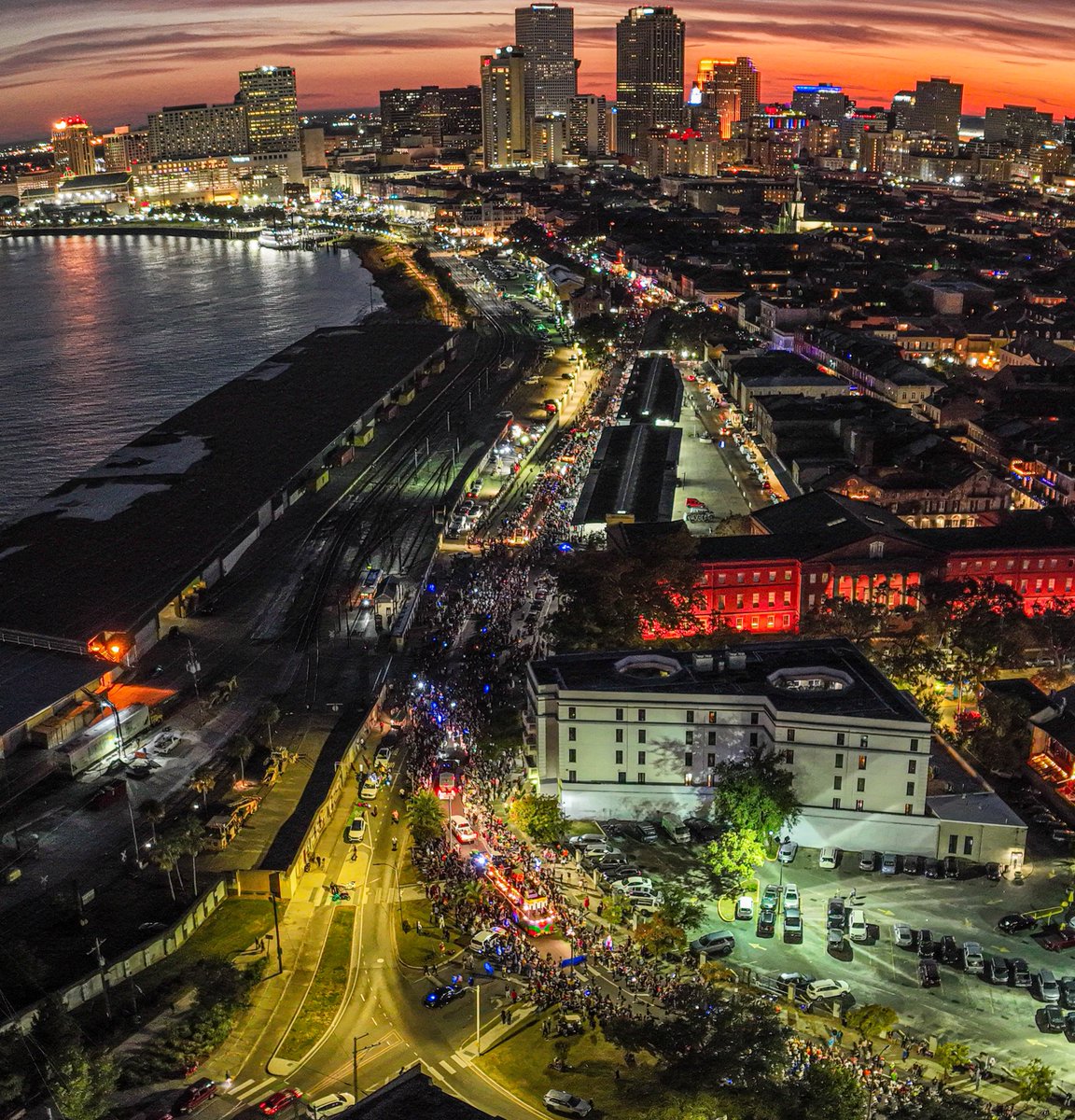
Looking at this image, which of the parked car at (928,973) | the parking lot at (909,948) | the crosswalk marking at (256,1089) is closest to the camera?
the crosswalk marking at (256,1089)

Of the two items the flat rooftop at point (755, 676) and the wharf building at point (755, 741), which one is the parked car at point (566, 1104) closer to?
the wharf building at point (755, 741)

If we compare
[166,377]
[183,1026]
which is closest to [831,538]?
[183,1026]

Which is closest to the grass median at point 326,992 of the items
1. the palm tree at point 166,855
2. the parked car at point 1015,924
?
the palm tree at point 166,855

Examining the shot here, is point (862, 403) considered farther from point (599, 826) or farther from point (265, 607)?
point (599, 826)

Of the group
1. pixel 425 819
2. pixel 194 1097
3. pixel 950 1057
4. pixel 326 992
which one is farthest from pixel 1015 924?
pixel 194 1097

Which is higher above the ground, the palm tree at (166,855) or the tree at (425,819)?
the palm tree at (166,855)

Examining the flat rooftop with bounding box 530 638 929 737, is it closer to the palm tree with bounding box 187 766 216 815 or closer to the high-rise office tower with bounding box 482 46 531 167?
the palm tree with bounding box 187 766 216 815
